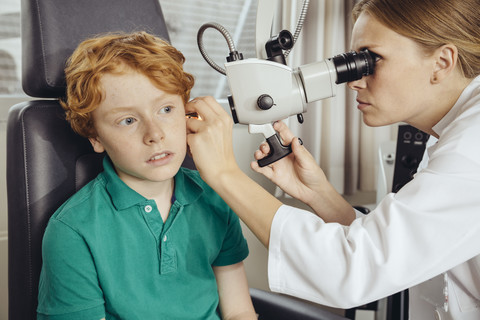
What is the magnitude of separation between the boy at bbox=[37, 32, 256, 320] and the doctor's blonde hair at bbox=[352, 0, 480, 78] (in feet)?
1.68

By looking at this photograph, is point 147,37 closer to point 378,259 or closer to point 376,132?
point 378,259

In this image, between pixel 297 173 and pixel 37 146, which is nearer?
pixel 37 146

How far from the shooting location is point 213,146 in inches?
34.3

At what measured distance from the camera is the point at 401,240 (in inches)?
29.8

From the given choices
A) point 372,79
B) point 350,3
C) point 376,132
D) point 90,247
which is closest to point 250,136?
point 376,132

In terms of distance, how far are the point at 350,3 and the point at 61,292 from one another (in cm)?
162

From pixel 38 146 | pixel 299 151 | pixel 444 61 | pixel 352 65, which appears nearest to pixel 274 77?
pixel 352 65

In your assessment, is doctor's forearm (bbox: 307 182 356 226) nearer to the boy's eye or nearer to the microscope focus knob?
the microscope focus knob

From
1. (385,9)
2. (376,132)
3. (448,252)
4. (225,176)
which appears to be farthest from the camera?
(376,132)

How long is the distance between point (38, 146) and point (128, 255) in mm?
303

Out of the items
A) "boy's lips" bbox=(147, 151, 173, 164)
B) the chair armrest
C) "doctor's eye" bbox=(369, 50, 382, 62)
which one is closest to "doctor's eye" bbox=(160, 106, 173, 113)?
"boy's lips" bbox=(147, 151, 173, 164)

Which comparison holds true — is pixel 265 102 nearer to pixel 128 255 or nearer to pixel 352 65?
pixel 352 65

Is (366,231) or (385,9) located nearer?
(366,231)

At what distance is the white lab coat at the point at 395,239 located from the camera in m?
0.75
